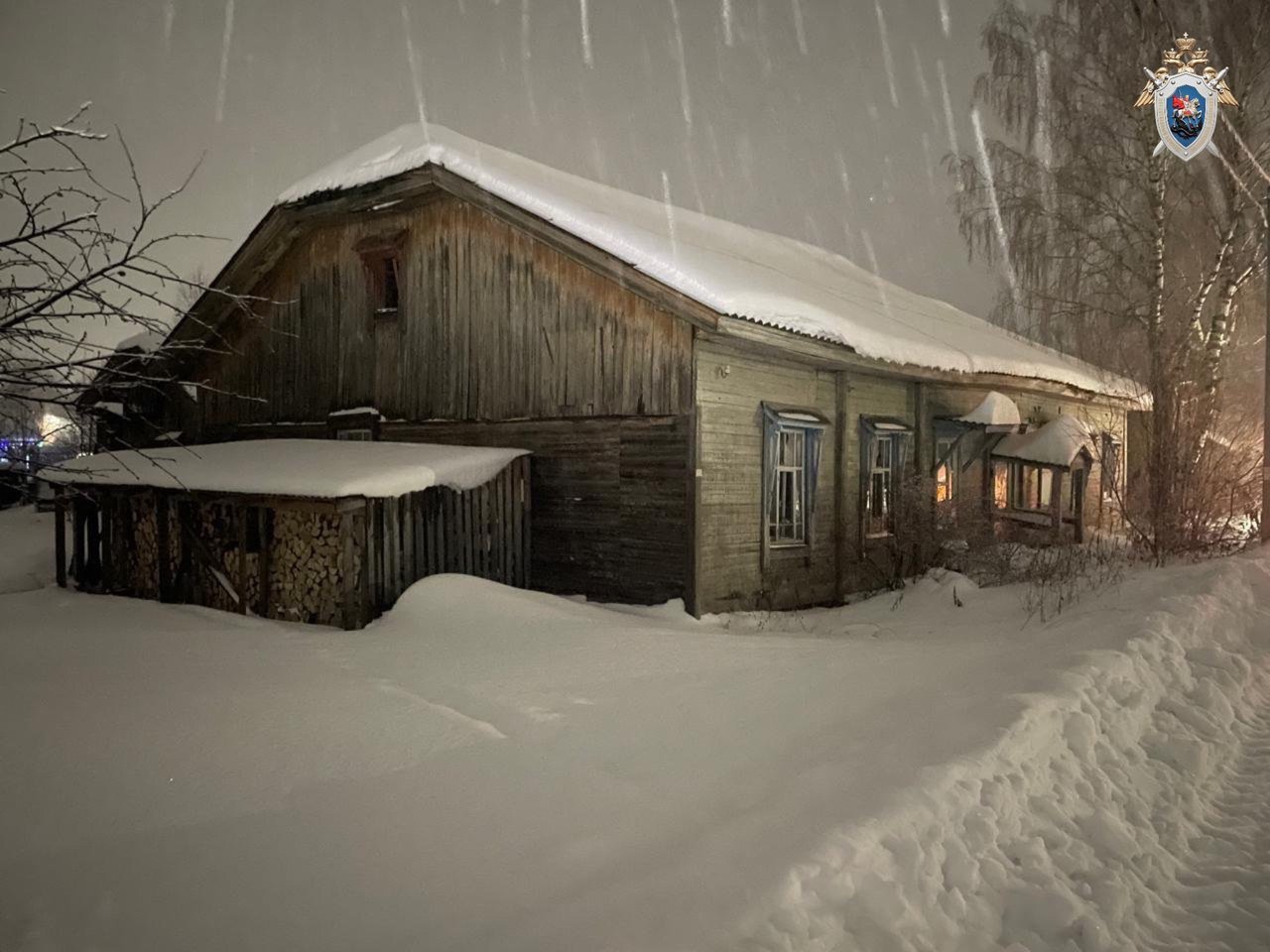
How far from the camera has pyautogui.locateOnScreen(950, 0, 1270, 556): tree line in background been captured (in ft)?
50.3

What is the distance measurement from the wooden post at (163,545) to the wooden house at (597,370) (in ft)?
6.00

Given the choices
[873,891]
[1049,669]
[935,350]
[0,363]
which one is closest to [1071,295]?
[935,350]

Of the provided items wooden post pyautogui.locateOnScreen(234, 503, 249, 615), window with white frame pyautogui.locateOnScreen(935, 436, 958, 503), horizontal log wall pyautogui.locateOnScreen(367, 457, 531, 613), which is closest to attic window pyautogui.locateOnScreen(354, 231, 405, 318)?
horizontal log wall pyautogui.locateOnScreen(367, 457, 531, 613)

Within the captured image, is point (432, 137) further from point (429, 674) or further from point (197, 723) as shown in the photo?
point (197, 723)

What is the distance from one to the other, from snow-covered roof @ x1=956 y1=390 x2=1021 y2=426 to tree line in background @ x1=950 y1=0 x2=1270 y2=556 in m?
2.04

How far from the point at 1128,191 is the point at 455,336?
14060 millimetres

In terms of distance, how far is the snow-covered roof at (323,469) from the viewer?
8.64 metres

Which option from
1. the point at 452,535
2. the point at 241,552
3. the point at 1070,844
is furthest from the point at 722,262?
the point at 1070,844

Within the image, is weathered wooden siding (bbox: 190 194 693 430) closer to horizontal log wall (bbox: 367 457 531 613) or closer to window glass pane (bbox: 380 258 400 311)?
window glass pane (bbox: 380 258 400 311)

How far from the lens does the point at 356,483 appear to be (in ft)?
27.7

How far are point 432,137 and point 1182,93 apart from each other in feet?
43.7

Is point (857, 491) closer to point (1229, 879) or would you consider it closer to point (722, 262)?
point (722, 262)

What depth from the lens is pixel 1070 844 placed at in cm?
404

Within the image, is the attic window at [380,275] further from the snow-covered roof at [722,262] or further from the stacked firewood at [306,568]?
the stacked firewood at [306,568]
